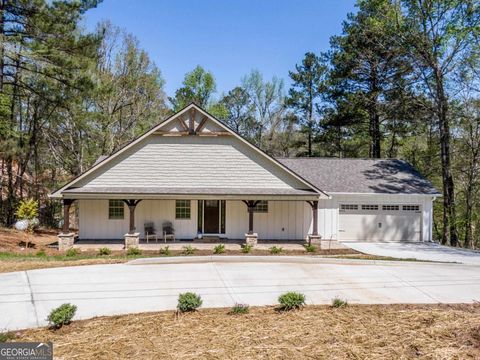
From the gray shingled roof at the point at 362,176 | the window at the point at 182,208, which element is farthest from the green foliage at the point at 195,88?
the window at the point at 182,208

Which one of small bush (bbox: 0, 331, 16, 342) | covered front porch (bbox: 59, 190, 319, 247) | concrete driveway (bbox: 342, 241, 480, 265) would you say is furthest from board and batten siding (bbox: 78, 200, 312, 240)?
small bush (bbox: 0, 331, 16, 342)

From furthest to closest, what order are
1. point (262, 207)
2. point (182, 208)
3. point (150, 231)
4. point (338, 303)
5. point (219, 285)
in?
1. point (262, 207)
2. point (182, 208)
3. point (150, 231)
4. point (219, 285)
5. point (338, 303)

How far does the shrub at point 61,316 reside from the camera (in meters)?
6.04

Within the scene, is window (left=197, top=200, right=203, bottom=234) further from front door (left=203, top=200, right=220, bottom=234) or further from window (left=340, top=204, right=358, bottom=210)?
window (left=340, top=204, right=358, bottom=210)

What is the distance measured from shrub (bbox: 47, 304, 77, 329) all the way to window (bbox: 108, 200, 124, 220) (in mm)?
9746

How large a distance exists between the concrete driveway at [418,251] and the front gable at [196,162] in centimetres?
374

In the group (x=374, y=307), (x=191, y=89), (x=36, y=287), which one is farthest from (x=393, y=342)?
(x=191, y=89)

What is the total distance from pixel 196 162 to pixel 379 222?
9819mm

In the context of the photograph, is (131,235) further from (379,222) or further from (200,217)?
(379,222)

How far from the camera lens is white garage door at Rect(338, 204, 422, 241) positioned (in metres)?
17.0

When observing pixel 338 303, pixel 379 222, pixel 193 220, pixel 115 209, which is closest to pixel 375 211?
pixel 379 222

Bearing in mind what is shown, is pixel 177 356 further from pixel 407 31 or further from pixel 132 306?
pixel 407 31

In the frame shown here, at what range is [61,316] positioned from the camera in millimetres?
6059

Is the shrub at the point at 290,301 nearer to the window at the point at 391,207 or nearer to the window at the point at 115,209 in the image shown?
the window at the point at 115,209
